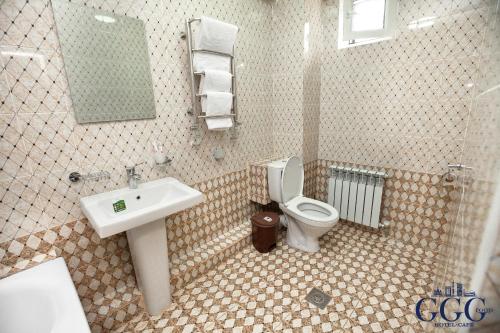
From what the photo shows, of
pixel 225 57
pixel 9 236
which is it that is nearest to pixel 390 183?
pixel 225 57

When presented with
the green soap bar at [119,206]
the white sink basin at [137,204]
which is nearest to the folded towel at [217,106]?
the white sink basin at [137,204]

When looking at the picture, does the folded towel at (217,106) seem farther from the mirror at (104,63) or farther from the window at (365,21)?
the window at (365,21)

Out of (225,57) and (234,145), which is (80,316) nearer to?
(234,145)

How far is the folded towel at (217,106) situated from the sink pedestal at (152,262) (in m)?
0.83

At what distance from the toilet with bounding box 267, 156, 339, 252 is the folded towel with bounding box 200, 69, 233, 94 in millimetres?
816

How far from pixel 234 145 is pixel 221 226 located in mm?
781

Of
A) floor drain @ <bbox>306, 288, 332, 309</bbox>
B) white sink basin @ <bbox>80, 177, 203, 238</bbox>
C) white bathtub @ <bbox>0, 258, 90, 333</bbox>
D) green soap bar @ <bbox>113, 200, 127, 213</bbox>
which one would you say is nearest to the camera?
white bathtub @ <bbox>0, 258, 90, 333</bbox>

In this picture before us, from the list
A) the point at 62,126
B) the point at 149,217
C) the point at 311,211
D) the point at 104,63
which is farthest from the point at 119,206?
the point at 311,211

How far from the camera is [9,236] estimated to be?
120 centimetres

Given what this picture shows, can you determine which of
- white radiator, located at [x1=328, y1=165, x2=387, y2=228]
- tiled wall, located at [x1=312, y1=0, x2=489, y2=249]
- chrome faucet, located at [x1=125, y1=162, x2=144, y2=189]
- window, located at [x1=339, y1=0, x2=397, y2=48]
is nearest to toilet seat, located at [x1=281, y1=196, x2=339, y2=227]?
white radiator, located at [x1=328, y1=165, x2=387, y2=228]

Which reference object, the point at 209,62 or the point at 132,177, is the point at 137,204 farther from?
the point at 209,62

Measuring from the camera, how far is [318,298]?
1693 mm

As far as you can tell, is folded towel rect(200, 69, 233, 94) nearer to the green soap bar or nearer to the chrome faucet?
the chrome faucet

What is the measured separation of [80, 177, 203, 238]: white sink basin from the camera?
1143 millimetres
